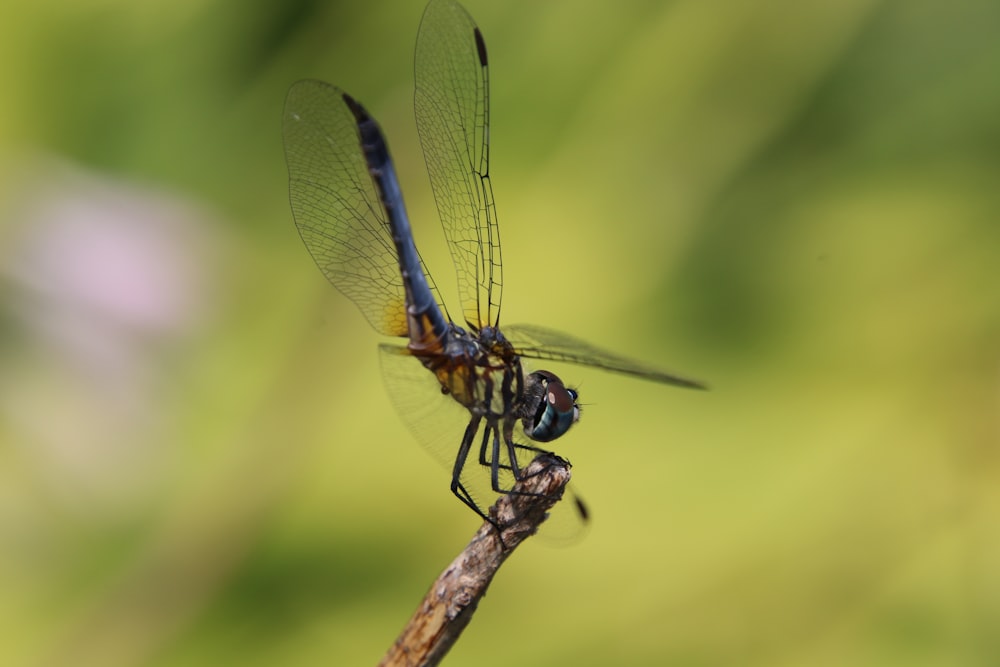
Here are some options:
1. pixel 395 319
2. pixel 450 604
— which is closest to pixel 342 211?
pixel 395 319

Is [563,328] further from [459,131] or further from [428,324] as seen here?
[428,324]

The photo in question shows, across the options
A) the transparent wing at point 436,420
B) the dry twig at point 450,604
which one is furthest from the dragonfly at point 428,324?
the dry twig at point 450,604

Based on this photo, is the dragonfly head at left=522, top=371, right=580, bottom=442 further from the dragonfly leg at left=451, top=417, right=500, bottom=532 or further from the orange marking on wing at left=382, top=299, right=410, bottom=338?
the orange marking on wing at left=382, top=299, right=410, bottom=338

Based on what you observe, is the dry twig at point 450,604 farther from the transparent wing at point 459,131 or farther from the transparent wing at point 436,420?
the transparent wing at point 459,131

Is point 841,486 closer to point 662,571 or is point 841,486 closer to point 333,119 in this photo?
point 662,571

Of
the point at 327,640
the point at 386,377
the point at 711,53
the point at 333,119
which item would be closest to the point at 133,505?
the point at 327,640
